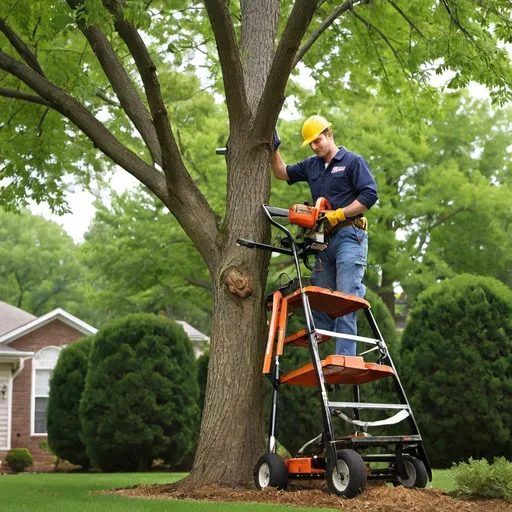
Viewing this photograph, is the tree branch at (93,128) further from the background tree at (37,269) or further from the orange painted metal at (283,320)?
the background tree at (37,269)

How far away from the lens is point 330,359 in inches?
224

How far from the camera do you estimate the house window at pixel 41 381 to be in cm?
2312

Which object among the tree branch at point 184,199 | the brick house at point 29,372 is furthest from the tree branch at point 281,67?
the brick house at point 29,372

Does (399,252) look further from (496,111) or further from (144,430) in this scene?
(144,430)

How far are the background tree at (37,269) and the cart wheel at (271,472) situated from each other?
38.7 metres

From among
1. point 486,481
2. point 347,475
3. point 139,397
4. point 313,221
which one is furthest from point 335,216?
point 139,397

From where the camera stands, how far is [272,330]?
6332mm

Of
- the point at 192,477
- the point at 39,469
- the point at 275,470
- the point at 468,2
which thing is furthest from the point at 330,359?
the point at 39,469

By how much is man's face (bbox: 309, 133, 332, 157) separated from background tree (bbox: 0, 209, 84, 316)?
3781 centimetres

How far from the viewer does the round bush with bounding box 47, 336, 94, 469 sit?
58.2 ft

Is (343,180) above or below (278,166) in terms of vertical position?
below

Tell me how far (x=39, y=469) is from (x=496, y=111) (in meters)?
18.2

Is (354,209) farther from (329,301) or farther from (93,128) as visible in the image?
(93,128)

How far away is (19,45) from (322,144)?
3141 mm
